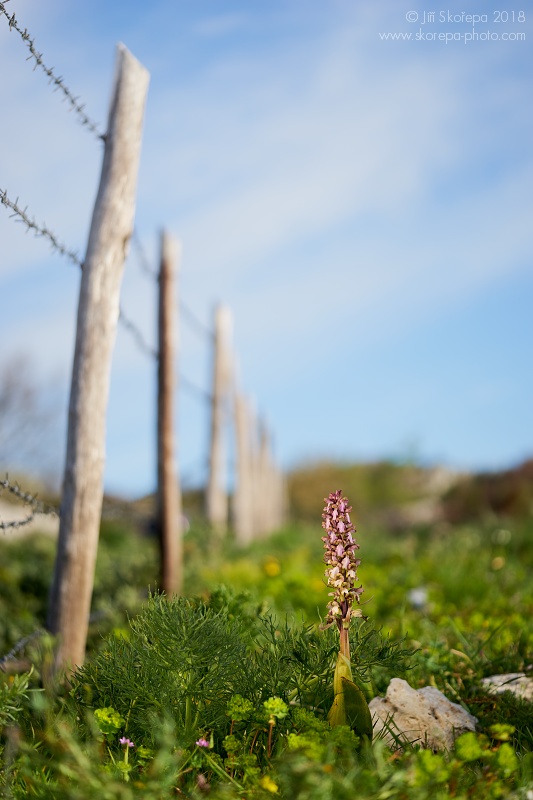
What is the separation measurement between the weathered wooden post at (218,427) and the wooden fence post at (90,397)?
6410mm

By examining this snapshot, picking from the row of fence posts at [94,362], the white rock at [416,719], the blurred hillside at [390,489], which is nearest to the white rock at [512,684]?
the white rock at [416,719]

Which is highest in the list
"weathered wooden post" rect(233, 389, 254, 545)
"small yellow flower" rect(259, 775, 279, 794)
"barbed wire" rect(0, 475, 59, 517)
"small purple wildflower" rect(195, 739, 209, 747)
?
"weathered wooden post" rect(233, 389, 254, 545)

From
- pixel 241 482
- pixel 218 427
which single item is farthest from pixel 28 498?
pixel 241 482

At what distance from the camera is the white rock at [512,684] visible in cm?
330

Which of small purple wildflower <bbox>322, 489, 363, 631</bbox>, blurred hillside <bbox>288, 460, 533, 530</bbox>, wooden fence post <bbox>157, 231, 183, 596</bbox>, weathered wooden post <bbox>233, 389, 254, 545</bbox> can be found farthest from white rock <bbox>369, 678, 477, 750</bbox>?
blurred hillside <bbox>288, 460, 533, 530</bbox>

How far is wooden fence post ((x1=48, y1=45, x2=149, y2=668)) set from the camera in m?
4.45

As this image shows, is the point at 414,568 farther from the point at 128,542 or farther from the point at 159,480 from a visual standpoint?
the point at 128,542

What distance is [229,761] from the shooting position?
238 cm

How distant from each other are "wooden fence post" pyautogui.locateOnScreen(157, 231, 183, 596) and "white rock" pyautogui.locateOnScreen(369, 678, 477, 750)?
3996mm

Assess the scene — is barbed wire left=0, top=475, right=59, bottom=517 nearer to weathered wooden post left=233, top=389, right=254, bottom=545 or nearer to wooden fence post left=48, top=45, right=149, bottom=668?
wooden fence post left=48, top=45, right=149, bottom=668

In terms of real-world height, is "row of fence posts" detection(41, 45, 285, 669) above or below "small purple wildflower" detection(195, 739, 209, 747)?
above

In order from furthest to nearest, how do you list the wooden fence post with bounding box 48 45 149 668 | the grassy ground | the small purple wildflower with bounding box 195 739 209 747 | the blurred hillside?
1. the blurred hillside
2. the wooden fence post with bounding box 48 45 149 668
3. the small purple wildflower with bounding box 195 739 209 747
4. the grassy ground

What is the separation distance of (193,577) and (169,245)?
9.62 ft

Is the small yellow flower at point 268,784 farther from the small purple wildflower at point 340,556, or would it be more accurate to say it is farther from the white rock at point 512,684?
the white rock at point 512,684
